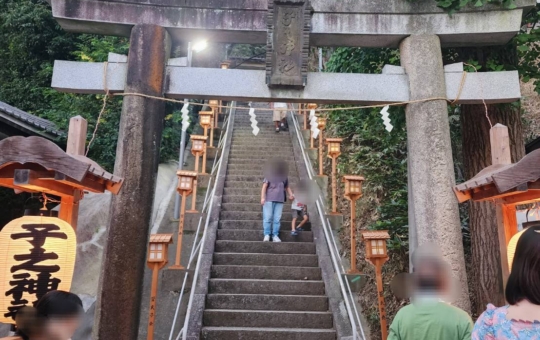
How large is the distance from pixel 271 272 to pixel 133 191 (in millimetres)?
3106

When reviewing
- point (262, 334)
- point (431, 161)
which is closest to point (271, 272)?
point (262, 334)

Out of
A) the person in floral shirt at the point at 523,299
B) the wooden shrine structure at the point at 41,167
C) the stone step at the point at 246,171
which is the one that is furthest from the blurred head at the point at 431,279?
the stone step at the point at 246,171

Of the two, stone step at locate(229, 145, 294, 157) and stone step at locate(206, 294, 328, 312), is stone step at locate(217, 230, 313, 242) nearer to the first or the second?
stone step at locate(206, 294, 328, 312)

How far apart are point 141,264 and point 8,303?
4.47 feet

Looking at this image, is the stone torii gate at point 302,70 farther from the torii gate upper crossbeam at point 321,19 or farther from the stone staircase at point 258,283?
the stone staircase at point 258,283

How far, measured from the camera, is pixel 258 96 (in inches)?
203

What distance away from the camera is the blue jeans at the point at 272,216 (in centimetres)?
750

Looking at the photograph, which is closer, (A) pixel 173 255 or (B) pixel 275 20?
(B) pixel 275 20

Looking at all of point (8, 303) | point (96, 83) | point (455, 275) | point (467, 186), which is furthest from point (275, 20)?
point (8, 303)

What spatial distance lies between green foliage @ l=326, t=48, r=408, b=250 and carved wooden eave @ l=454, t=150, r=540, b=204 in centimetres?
253

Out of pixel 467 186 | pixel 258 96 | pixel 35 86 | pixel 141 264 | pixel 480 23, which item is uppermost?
pixel 35 86

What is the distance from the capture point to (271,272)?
6.90 meters

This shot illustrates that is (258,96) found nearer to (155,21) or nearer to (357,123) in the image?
(155,21)

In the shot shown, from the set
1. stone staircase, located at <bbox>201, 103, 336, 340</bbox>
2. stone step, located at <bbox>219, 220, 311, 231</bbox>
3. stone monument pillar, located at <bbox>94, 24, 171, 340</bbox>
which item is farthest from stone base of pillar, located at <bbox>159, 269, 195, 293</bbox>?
stone monument pillar, located at <bbox>94, 24, 171, 340</bbox>
